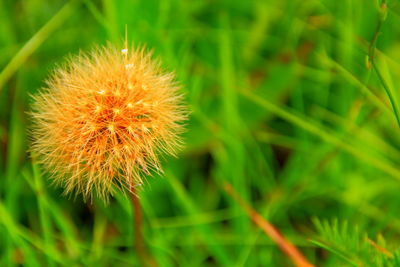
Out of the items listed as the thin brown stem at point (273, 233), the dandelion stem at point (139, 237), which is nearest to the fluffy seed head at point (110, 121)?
the dandelion stem at point (139, 237)

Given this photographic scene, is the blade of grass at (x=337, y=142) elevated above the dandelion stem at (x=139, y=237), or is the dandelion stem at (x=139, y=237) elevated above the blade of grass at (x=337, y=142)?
the blade of grass at (x=337, y=142)

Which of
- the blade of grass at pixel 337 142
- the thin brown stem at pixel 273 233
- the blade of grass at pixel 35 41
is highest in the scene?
the blade of grass at pixel 35 41

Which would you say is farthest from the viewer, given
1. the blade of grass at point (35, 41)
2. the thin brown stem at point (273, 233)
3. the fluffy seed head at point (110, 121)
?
the blade of grass at point (35, 41)

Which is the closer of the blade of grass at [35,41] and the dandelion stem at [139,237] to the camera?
the dandelion stem at [139,237]

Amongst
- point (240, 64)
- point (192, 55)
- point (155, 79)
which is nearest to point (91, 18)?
point (192, 55)

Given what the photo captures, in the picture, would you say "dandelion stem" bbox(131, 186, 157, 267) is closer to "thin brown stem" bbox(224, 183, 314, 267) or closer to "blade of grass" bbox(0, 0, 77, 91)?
"thin brown stem" bbox(224, 183, 314, 267)

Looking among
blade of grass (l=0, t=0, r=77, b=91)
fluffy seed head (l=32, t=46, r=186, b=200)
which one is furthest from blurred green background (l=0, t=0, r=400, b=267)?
fluffy seed head (l=32, t=46, r=186, b=200)

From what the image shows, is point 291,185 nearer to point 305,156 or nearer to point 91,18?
point 305,156

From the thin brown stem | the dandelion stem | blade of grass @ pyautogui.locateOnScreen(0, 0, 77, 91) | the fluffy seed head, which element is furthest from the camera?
blade of grass @ pyautogui.locateOnScreen(0, 0, 77, 91)

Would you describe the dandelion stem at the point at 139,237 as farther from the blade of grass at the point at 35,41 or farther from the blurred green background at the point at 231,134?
the blade of grass at the point at 35,41
